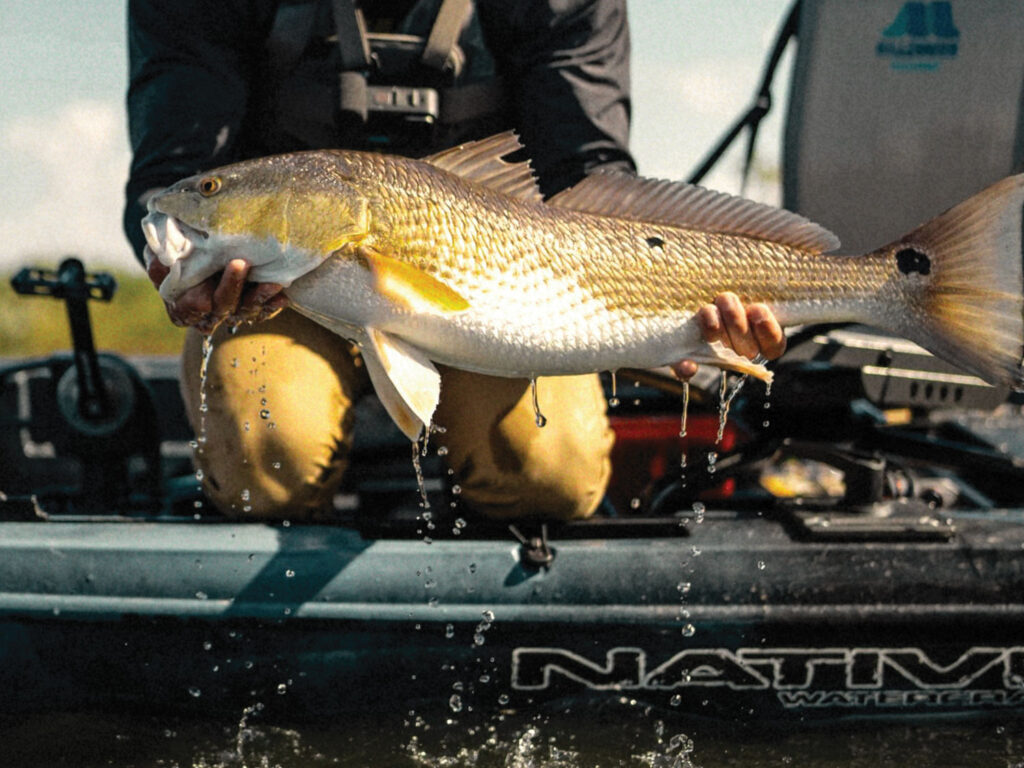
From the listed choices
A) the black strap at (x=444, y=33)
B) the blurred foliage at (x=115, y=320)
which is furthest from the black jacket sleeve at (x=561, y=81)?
the blurred foliage at (x=115, y=320)

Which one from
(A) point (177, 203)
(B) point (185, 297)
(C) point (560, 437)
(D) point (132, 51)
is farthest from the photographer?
(D) point (132, 51)

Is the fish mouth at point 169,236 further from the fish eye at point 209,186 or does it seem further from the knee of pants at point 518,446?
the knee of pants at point 518,446

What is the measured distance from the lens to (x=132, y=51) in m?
3.05

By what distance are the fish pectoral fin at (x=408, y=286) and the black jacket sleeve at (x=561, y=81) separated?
3.85 ft

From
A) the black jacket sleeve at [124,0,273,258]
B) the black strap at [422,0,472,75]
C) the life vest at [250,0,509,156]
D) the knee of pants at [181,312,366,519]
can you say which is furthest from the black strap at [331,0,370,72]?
the knee of pants at [181,312,366,519]

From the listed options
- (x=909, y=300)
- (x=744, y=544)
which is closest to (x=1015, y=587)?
(x=744, y=544)

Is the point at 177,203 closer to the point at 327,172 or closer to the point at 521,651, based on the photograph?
the point at 327,172

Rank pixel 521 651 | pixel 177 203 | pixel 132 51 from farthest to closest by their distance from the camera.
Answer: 1. pixel 132 51
2. pixel 521 651
3. pixel 177 203

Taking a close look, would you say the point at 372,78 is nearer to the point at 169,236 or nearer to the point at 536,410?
the point at 536,410

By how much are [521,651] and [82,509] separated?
1.64 meters

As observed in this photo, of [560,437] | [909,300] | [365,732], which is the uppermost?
[909,300]

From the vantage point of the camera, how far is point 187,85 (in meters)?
2.90

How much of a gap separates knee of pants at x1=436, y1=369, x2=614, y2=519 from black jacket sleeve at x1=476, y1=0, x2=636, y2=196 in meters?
0.62

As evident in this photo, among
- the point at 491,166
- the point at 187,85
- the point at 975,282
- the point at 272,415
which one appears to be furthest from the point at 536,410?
the point at 187,85
